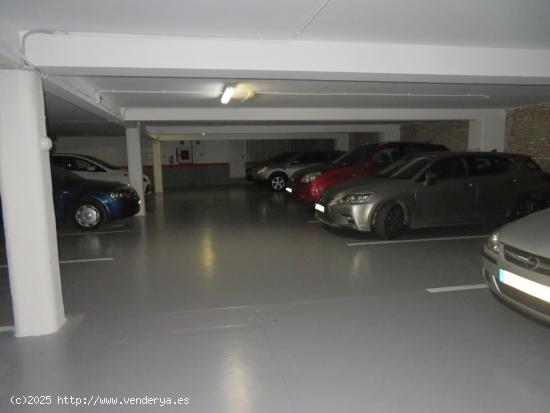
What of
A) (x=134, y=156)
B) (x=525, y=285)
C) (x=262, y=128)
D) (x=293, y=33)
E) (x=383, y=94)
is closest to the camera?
(x=525, y=285)

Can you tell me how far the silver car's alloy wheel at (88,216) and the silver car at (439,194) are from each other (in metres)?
4.46

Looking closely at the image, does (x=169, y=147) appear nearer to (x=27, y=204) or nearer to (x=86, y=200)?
(x=86, y=200)

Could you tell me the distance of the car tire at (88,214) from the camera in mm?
7570

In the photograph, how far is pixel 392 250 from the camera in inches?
223

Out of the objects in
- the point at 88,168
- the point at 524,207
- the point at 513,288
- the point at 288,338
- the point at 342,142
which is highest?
the point at 342,142

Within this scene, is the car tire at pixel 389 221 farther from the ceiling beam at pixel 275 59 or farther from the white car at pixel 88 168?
the white car at pixel 88 168

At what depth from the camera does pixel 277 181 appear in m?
14.2

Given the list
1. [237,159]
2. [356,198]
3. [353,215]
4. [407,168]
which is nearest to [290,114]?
[407,168]

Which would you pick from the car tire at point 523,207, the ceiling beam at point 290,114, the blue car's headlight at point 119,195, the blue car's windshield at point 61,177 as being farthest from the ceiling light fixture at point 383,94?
the blue car's windshield at point 61,177

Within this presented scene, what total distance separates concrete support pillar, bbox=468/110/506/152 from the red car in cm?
92

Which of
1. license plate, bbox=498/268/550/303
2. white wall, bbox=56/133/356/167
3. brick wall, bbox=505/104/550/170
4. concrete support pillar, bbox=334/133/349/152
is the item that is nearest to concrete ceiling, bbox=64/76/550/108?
brick wall, bbox=505/104/550/170

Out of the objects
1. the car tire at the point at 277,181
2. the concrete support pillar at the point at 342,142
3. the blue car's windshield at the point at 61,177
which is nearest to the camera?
the blue car's windshield at the point at 61,177

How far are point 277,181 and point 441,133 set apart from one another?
5771 millimetres

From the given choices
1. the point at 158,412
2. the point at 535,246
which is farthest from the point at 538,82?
the point at 158,412
